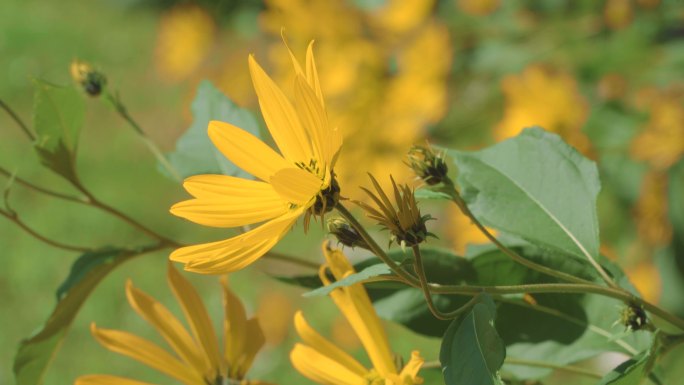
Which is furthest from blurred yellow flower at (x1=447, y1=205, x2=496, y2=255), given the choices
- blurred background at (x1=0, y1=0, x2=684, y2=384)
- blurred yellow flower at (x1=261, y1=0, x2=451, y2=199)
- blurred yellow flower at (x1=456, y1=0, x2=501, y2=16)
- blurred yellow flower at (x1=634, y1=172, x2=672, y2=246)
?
blurred yellow flower at (x1=456, y1=0, x2=501, y2=16)

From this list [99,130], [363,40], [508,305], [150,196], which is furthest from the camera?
[99,130]

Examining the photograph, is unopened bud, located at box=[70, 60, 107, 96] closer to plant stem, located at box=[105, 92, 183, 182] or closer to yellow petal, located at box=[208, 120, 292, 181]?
plant stem, located at box=[105, 92, 183, 182]

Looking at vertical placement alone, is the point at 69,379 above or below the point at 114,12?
below

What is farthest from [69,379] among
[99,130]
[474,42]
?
[474,42]

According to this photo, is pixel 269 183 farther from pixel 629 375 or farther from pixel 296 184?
pixel 629 375

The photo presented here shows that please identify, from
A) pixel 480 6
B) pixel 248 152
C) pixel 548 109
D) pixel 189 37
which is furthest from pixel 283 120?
pixel 189 37

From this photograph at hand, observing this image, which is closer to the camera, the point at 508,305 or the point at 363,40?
the point at 508,305

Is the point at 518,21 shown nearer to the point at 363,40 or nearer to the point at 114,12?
the point at 363,40
